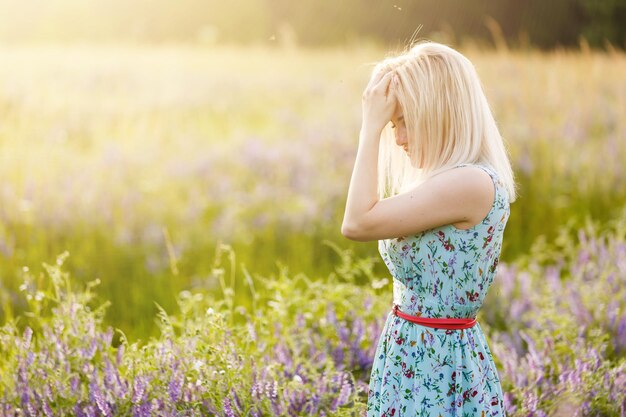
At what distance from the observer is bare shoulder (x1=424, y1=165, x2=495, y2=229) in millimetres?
2170

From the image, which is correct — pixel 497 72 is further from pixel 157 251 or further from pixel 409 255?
pixel 409 255

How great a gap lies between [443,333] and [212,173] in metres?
4.30

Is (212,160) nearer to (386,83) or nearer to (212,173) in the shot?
(212,173)

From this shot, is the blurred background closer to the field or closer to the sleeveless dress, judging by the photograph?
the field

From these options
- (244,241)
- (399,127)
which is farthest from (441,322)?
(244,241)

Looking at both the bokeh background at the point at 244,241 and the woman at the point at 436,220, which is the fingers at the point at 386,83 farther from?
the bokeh background at the point at 244,241

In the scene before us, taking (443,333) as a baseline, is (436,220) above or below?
above

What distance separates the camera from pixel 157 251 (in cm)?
514

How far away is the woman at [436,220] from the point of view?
2205 mm

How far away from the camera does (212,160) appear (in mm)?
6629

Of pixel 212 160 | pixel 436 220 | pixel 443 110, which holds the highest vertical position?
pixel 443 110

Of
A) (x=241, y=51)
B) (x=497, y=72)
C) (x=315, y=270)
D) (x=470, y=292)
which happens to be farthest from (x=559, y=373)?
(x=241, y=51)

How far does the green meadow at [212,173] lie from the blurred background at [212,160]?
17 millimetres

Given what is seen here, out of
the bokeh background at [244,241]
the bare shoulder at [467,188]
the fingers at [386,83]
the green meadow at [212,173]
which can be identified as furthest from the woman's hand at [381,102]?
the green meadow at [212,173]
